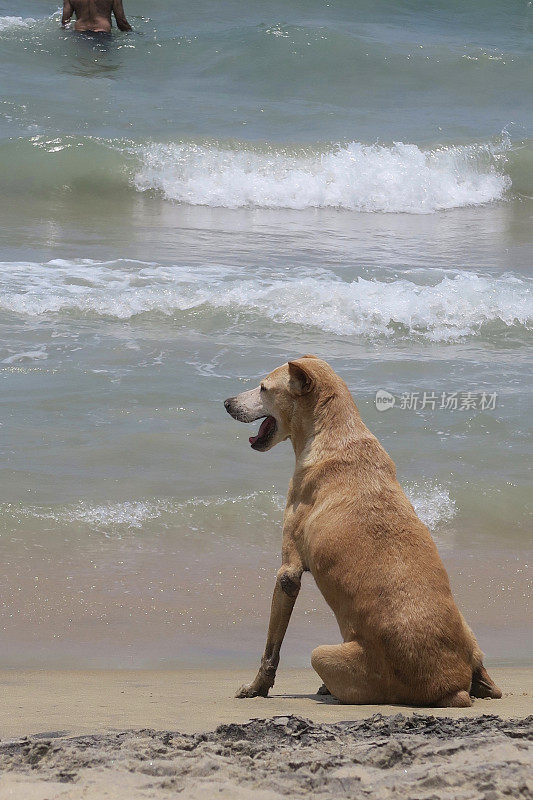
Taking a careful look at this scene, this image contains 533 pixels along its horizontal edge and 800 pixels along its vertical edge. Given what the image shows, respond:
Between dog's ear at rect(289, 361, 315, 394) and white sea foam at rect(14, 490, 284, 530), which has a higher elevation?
dog's ear at rect(289, 361, 315, 394)

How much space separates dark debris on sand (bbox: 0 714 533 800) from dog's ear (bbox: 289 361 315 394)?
5.78ft

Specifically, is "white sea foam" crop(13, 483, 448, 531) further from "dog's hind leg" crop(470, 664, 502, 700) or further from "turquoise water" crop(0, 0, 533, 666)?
"dog's hind leg" crop(470, 664, 502, 700)

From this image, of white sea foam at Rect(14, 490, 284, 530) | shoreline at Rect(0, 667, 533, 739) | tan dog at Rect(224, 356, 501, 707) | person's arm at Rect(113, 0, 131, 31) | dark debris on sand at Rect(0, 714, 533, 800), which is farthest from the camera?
person's arm at Rect(113, 0, 131, 31)

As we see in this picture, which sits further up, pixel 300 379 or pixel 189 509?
pixel 300 379

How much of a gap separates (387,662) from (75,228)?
449 inches

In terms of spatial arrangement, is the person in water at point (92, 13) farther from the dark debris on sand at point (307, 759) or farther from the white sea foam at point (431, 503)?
the dark debris on sand at point (307, 759)

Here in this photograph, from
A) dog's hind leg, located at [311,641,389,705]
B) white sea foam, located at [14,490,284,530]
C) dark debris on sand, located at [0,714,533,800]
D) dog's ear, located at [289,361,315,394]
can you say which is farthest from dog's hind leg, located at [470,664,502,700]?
white sea foam, located at [14,490,284,530]

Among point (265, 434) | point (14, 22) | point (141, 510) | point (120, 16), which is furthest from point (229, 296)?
point (14, 22)

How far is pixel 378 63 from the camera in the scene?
22797mm

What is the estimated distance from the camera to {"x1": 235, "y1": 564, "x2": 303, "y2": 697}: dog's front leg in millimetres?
4320

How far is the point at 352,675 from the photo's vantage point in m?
4.12

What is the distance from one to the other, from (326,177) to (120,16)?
6.57 m

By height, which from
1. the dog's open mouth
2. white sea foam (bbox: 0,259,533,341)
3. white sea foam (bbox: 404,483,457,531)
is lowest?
white sea foam (bbox: 404,483,457,531)

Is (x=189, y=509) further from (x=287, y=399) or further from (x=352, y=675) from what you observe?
(x=352, y=675)
